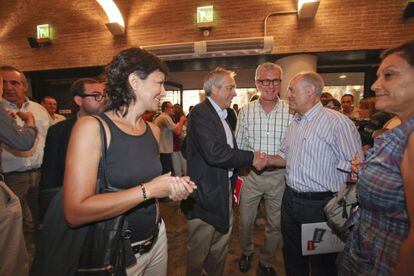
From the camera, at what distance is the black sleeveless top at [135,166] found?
1.22m

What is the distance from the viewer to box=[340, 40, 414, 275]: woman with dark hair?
1060mm

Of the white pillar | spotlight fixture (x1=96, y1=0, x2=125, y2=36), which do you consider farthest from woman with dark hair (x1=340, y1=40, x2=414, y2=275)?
spotlight fixture (x1=96, y1=0, x2=125, y2=36)

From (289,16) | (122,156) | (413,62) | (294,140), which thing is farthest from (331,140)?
(289,16)

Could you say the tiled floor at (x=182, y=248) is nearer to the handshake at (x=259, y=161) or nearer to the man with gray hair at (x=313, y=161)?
the man with gray hair at (x=313, y=161)

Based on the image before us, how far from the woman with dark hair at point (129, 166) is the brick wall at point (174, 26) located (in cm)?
474

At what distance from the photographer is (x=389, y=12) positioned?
16.2ft

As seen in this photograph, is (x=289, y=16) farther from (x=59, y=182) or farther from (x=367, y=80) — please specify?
(x=59, y=182)

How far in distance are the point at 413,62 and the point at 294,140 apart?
1.14m

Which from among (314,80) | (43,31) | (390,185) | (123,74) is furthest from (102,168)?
(43,31)

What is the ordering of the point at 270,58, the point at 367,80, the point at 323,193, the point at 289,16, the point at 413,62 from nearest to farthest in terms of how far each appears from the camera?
the point at 413,62 < the point at 323,193 < the point at 289,16 < the point at 270,58 < the point at 367,80

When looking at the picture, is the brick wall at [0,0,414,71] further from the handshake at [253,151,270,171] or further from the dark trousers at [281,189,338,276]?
the dark trousers at [281,189,338,276]

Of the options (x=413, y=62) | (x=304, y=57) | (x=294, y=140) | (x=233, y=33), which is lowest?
(x=294, y=140)

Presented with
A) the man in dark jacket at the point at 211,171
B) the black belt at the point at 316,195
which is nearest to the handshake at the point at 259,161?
the man in dark jacket at the point at 211,171

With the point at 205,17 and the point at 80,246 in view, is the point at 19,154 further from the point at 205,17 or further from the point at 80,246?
the point at 205,17
